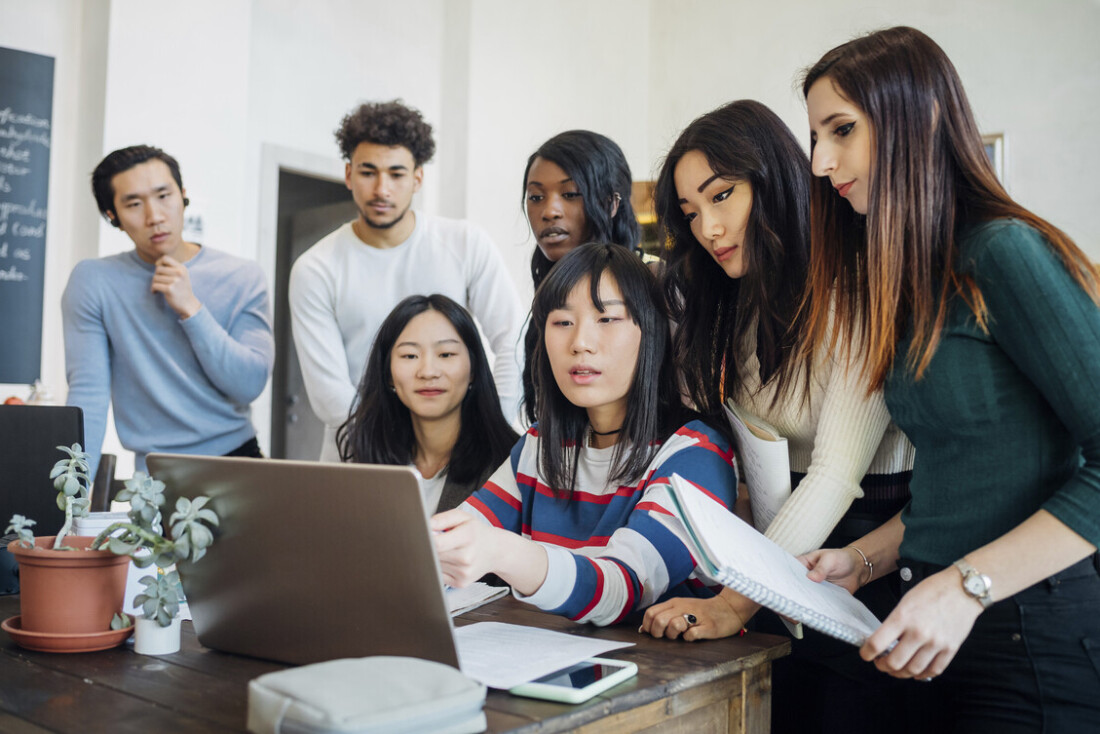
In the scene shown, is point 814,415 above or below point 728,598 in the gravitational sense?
above

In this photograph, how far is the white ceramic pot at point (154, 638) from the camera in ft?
3.69

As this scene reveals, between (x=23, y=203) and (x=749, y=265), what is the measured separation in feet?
10.5

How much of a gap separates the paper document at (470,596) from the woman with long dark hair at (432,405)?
0.58m

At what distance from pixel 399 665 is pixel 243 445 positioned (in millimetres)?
2028

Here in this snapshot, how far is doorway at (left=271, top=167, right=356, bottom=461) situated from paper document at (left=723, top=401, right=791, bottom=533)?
3.80 metres

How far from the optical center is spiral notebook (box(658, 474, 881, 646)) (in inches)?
37.5

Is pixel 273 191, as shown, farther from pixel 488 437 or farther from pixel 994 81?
pixel 994 81

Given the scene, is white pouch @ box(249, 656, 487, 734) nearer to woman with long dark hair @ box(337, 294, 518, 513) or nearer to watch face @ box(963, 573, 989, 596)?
watch face @ box(963, 573, 989, 596)

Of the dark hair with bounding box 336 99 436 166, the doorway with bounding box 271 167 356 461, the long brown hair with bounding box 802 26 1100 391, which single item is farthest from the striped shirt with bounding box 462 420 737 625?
the doorway with bounding box 271 167 356 461

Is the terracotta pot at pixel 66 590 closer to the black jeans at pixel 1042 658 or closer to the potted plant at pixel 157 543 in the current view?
the potted plant at pixel 157 543

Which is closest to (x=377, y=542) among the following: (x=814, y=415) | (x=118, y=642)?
(x=118, y=642)

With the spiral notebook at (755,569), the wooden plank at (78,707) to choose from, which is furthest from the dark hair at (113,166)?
the spiral notebook at (755,569)

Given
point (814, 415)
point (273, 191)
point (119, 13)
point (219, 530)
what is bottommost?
point (219, 530)

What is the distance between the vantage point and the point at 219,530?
1.04 meters
